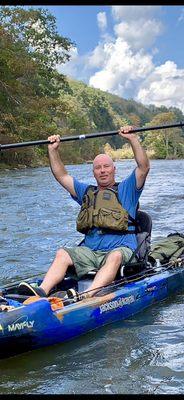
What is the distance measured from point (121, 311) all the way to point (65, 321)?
658 millimetres

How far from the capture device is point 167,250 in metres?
5.24

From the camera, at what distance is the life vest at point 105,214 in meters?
4.35

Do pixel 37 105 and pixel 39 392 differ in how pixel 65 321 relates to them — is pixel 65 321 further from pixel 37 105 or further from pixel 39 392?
pixel 37 105

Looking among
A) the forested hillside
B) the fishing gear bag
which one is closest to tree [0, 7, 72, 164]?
the forested hillside

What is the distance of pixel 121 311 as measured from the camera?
13.4ft

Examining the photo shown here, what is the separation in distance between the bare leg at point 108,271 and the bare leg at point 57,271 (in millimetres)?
254

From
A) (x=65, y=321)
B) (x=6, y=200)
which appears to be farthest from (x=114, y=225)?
(x=6, y=200)

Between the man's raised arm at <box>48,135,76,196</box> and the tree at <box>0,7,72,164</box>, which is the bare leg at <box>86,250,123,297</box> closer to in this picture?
the man's raised arm at <box>48,135,76,196</box>

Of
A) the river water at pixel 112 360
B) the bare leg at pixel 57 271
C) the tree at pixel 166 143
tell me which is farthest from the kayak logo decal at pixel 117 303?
the tree at pixel 166 143

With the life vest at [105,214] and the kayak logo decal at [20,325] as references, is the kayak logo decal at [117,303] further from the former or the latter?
the kayak logo decal at [20,325]

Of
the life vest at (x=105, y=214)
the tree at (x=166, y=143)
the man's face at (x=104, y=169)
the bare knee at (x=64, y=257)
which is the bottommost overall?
the bare knee at (x=64, y=257)

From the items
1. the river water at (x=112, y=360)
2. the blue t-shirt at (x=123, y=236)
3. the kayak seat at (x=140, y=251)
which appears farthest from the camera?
the blue t-shirt at (x=123, y=236)

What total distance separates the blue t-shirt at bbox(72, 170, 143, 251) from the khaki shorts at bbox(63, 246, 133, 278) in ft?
0.34

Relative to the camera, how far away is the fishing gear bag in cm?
508
